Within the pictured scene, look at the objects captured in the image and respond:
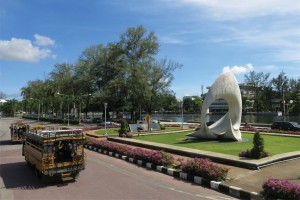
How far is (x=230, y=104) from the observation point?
22.8 metres

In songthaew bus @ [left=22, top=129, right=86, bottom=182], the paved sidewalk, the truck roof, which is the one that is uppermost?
the truck roof

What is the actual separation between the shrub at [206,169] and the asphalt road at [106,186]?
2.02 feet

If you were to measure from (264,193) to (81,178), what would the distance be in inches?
286

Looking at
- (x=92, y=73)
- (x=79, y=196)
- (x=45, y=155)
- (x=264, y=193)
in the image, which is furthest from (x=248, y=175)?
(x=92, y=73)

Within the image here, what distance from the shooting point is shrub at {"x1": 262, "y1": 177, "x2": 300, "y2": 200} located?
28.5 feet

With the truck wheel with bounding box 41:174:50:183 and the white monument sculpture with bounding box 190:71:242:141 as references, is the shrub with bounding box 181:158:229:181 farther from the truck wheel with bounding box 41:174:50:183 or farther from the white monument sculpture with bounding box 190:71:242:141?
the white monument sculpture with bounding box 190:71:242:141

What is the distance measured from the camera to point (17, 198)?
10.2 metres

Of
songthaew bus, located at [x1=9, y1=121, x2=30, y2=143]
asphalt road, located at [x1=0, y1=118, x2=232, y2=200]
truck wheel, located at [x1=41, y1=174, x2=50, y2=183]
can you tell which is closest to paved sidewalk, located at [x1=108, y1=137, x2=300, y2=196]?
asphalt road, located at [x1=0, y1=118, x2=232, y2=200]

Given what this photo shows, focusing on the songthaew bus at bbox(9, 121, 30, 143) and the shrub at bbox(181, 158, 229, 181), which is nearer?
the shrub at bbox(181, 158, 229, 181)

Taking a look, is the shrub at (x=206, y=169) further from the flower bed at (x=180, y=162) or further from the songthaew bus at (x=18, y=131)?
the songthaew bus at (x=18, y=131)

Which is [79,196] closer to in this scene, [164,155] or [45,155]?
[45,155]

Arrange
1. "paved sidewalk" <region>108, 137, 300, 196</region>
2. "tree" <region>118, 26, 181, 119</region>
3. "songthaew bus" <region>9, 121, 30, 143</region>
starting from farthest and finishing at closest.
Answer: "tree" <region>118, 26, 181, 119</region> < "songthaew bus" <region>9, 121, 30, 143</region> < "paved sidewalk" <region>108, 137, 300, 196</region>

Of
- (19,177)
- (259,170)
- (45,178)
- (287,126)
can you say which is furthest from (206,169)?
(287,126)

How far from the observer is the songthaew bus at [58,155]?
1175 centimetres
